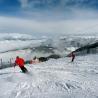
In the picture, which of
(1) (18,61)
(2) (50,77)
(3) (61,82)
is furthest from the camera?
(1) (18,61)

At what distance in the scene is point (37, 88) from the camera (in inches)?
895

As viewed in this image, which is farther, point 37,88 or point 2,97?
point 37,88

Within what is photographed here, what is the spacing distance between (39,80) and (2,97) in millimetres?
6019

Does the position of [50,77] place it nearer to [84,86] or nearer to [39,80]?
[39,80]

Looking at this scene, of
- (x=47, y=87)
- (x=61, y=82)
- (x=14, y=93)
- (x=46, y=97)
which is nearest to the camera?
(x=46, y=97)

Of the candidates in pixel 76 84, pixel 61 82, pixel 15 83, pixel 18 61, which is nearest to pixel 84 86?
pixel 76 84

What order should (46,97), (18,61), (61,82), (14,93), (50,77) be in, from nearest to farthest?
(46,97)
(14,93)
(61,82)
(50,77)
(18,61)

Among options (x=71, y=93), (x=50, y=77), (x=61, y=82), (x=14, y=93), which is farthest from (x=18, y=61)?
(x=71, y=93)

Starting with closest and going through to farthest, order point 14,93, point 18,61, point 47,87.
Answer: point 14,93 < point 47,87 < point 18,61

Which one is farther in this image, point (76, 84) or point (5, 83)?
point (5, 83)

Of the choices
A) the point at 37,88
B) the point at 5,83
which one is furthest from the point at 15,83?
the point at 37,88

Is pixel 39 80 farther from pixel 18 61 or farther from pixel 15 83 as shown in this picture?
pixel 18 61

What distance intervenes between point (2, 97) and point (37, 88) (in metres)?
3.34

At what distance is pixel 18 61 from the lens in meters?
30.8
